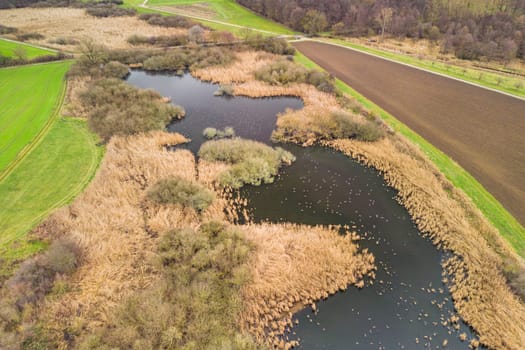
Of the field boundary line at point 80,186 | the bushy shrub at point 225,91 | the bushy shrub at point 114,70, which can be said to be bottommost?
the field boundary line at point 80,186

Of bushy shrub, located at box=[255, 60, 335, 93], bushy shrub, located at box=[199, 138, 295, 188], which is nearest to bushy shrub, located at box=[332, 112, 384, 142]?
bushy shrub, located at box=[199, 138, 295, 188]

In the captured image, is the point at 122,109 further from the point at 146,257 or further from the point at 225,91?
the point at 146,257

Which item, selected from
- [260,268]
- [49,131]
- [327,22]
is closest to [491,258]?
[260,268]

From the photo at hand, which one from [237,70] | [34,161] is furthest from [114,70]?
[34,161]

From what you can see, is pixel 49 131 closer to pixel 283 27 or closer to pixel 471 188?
pixel 471 188

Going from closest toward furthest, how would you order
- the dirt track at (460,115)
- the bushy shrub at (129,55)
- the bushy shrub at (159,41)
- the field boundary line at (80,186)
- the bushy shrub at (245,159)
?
the field boundary line at (80,186) → the bushy shrub at (245,159) → the dirt track at (460,115) → the bushy shrub at (129,55) → the bushy shrub at (159,41)

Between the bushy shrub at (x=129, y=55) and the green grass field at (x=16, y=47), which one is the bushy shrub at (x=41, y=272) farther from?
the green grass field at (x=16, y=47)

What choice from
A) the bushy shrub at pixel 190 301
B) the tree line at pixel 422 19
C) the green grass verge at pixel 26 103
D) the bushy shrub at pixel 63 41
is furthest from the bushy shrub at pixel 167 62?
the bushy shrub at pixel 190 301
